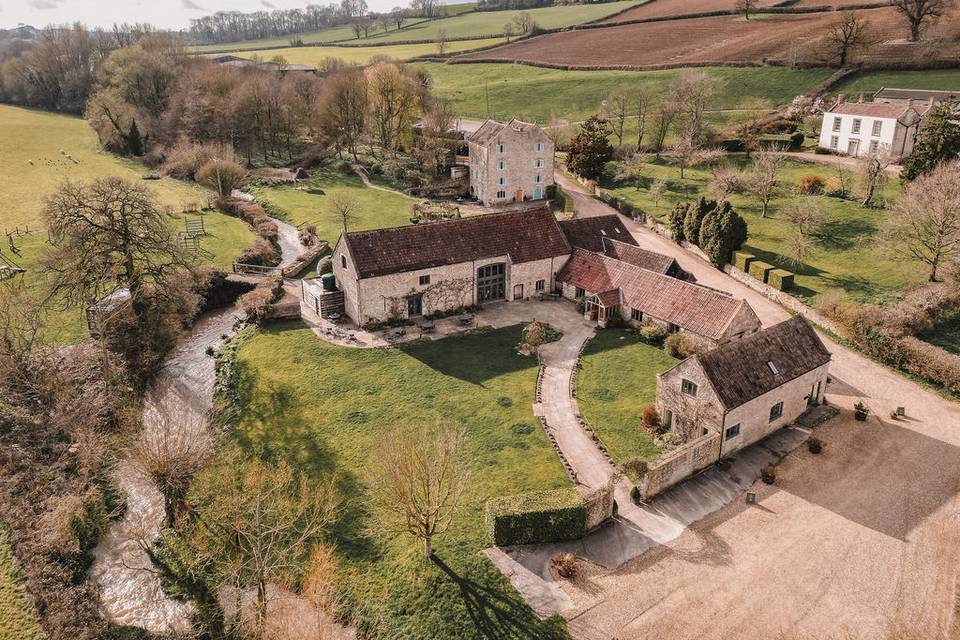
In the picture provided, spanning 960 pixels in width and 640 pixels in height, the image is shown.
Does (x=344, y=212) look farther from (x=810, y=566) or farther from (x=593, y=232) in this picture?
(x=810, y=566)

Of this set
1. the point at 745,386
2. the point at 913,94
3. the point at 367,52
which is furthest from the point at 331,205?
the point at 367,52

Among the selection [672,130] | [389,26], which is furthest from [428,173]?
[389,26]

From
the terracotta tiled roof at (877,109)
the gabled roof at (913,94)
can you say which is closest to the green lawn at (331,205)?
the terracotta tiled roof at (877,109)

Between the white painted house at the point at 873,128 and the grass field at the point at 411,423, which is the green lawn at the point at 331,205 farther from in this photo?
the white painted house at the point at 873,128

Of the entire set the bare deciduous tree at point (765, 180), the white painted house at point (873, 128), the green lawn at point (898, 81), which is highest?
the green lawn at point (898, 81)

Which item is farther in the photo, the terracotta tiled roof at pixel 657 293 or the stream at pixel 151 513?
the terracotta tiled roof at pixel 657 293

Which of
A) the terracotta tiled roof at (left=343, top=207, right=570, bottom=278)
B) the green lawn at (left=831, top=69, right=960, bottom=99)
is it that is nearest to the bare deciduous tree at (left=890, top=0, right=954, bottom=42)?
the green lawn at (left=831, top=69, right=960, bottom=99)
